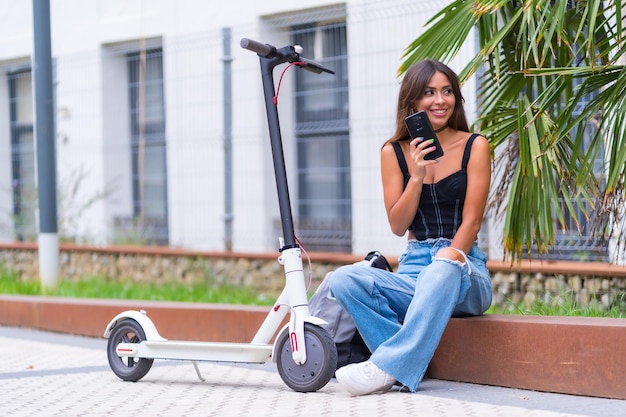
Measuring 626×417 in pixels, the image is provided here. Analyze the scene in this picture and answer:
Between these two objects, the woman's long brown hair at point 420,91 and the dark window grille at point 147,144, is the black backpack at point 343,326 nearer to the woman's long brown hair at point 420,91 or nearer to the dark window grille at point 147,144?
the woman's long brown hair at point 420,91

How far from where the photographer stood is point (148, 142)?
12523 millimetres

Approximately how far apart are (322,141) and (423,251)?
620cm

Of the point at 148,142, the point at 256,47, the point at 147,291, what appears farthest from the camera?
the point at 148,142

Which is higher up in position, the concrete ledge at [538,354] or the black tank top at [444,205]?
the black tank top at [444,205]

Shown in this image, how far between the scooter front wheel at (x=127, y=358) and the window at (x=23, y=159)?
292 inches

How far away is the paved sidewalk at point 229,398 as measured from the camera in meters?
4.55

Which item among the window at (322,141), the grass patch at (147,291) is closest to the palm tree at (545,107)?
the grass patch at (147,291)

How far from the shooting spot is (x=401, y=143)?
5.23m

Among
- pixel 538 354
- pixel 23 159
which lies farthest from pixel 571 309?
pixel 23 159

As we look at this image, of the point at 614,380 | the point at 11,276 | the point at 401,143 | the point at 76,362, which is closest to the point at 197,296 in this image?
the point at 76,362

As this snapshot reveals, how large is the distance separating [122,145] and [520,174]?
7.55m

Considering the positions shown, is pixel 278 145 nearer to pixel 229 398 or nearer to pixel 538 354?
pixel 229 398

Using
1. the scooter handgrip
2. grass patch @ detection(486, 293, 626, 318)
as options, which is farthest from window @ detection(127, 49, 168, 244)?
the scooter handgrip

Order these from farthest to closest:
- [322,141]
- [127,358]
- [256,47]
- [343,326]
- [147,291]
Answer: [322,141], [147,291], [127,358], [343,326], [256,47]
